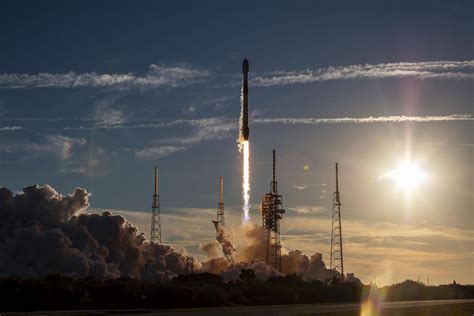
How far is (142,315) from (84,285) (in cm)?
3253

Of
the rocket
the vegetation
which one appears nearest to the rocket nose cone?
the rocket

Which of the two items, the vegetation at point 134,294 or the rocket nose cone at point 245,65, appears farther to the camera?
the rocket nose cone at point 245,65

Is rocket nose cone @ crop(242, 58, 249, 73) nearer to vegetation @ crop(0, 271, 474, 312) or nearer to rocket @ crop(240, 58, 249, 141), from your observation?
rocket @ crop(240, 58, 249, 141)

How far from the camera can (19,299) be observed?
93562 millimetres

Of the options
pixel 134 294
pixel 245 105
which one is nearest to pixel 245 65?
pixel 245 105

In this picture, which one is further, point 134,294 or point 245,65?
point 245,65

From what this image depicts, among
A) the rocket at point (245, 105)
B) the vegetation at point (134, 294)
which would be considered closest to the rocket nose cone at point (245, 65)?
the rocket at point (245, 105)

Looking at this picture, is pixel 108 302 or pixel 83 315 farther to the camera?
pixel 108 302

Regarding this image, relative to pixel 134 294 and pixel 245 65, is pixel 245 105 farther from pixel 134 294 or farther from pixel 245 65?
pixel 134 294

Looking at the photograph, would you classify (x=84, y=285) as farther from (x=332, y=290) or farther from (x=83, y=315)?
(x=332, y=290)

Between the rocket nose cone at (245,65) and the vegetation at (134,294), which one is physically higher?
the rocket nose cone at (245,65)

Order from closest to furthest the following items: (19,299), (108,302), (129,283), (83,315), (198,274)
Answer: (83,315)
(19,299)
(108,302)
(129,283)
(198,274)

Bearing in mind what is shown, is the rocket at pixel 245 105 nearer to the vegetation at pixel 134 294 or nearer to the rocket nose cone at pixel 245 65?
the rocket nose cone at pixel 245 65

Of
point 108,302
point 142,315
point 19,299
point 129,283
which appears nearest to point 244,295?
point 129,283
